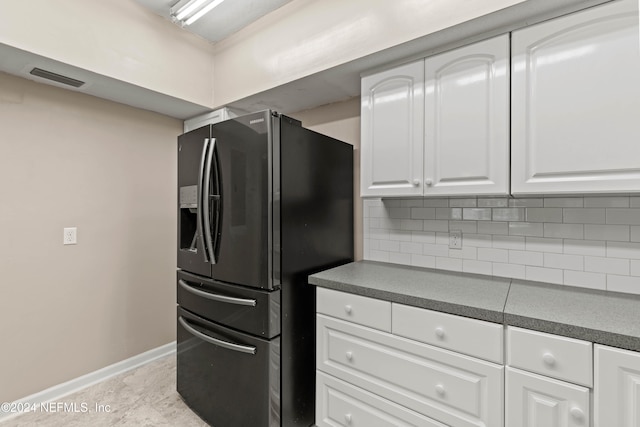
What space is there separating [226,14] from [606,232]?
8.29ft

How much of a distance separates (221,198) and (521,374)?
61.7 inches

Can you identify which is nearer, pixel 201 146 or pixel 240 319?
pixel 240 319

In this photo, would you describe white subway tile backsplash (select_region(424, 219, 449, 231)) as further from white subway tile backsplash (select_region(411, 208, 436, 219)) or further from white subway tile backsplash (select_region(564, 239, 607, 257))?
white subway tile backsplash (select_region(564, 239, 607, 257))

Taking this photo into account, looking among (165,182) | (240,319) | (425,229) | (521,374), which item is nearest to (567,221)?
(425,229)

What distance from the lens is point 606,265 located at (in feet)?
4.73

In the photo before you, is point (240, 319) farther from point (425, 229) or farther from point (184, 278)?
point (425, 229)

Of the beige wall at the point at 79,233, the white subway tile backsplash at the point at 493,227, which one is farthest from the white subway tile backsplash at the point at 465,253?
the beige wall at the point at 79,233

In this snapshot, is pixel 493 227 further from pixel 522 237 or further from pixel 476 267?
pixel 476 267

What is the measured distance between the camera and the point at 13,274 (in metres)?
1.94

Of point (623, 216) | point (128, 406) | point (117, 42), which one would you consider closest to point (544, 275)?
point (623, 216)

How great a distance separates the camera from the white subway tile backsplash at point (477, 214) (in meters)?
1.77

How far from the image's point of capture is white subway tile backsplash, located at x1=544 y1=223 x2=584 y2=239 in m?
1.51

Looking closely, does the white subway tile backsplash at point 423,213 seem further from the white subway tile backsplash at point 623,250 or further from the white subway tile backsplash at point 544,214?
the white subway tile backsplash at point 623,250

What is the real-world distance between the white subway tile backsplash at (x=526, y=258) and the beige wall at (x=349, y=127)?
0.95 meters
